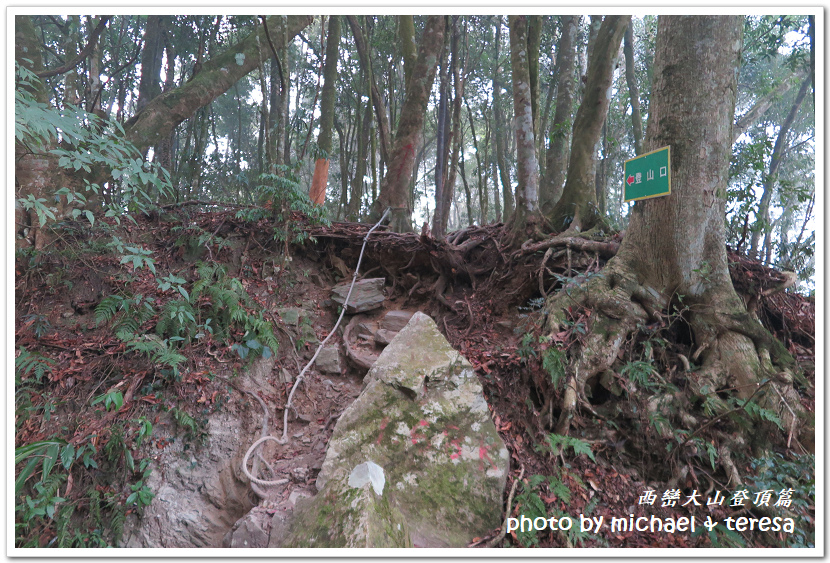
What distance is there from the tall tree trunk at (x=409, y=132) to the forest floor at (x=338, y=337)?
99 centimetres

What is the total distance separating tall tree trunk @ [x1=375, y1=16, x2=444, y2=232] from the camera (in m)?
6.30

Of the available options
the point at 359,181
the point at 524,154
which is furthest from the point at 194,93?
the point at 524,154

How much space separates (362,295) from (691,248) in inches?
136

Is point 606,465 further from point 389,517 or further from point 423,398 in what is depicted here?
point 389,517

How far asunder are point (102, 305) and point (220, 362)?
3.79 feet

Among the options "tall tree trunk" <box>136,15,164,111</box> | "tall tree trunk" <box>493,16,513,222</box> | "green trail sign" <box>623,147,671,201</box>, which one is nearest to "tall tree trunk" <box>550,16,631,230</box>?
"green trail sign" <box>623,147,671,201</box>

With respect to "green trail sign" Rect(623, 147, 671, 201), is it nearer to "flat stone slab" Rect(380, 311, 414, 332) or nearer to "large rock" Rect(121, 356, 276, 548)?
"flat stone slab" Rect(380, 311, 414, 332)

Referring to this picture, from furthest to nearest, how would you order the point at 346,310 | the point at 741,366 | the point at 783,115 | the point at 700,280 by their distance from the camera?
the point at 783,115 → the point at 346,310 → the point at 700,280 → the point at 741,366

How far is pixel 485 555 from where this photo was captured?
198 cm

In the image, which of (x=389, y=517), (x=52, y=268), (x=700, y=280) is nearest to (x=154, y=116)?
(x=52, y=268)

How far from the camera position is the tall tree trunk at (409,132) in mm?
6305

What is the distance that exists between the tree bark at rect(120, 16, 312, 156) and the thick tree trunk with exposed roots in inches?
186

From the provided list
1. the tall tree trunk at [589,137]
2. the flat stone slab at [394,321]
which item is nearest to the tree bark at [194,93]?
the flat stone slab at [394,321]

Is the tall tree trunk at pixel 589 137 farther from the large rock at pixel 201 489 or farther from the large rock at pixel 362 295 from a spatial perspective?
the large rock at pixel 201 489
